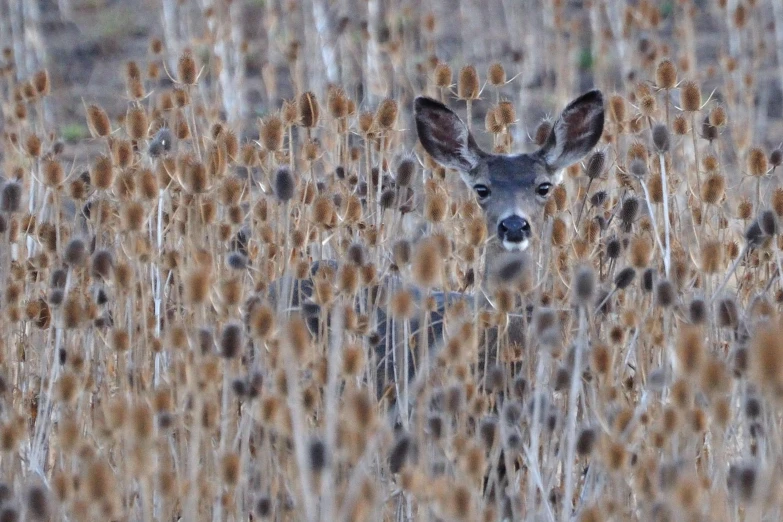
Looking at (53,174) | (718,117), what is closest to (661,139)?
(718,117)

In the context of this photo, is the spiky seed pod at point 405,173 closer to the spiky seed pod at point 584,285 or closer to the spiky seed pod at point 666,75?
the spiky seed pod at point 666,75

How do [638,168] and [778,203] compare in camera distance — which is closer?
[778,203]

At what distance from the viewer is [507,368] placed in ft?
12.2

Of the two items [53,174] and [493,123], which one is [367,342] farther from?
[493,123]

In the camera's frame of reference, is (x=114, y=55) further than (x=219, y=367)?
Yes

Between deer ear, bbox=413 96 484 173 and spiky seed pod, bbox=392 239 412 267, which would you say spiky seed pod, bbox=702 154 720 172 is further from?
deer ear, bbox=413 96 484 173

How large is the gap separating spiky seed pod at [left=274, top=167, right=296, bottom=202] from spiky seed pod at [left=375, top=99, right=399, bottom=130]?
0.82 meters

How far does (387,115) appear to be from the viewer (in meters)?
4.19

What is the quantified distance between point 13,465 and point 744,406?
1.62 metres

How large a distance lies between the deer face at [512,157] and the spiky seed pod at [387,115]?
1035 mm

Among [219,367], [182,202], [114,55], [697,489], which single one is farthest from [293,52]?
[114,55]

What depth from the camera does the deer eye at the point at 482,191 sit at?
5.50 meters

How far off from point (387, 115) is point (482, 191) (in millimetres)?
1412

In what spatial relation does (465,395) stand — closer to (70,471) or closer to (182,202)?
(70,471)
